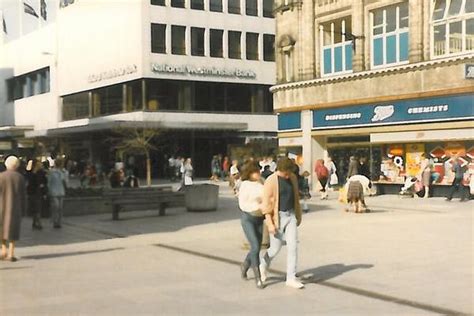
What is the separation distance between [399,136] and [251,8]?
30120mm

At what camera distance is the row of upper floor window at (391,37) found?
84.5 feet

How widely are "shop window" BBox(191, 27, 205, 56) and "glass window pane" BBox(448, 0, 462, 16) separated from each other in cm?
2880

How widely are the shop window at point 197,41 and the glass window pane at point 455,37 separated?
95.2ft

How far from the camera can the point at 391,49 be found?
28.6m

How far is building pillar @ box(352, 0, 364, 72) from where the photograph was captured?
2966cm

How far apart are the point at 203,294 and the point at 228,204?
626 inches

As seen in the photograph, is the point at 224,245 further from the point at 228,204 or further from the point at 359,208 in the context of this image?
the point at 228,204

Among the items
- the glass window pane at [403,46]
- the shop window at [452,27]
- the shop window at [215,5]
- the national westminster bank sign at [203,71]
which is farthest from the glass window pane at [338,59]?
the shop window at [215,5]

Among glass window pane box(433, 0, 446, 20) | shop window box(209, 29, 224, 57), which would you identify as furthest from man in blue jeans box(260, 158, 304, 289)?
shop window box(209, 29, 224, 57)

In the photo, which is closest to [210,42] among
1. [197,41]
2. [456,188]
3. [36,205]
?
[197,41]

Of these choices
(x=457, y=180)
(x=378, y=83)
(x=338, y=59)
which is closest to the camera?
(x=457, y=180)

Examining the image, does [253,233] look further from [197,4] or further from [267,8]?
[267,8]

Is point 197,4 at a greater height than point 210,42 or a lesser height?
greater

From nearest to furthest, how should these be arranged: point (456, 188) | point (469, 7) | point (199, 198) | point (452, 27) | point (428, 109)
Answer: point (199, 198) < point (456, 188) < point (469, 7) < point (452, 27) < point (428, 109)
